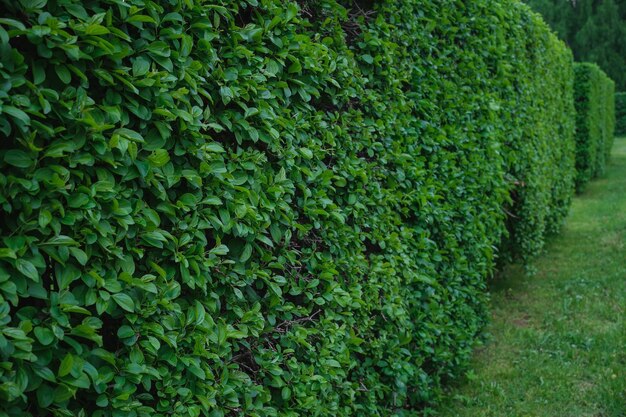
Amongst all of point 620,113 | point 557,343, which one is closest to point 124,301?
point 557,343

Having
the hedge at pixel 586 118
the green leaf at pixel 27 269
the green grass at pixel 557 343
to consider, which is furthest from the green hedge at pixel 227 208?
the hedge at pixel 586 118

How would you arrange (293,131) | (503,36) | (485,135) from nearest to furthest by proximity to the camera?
(293,131)
(485,135)
(503,36)

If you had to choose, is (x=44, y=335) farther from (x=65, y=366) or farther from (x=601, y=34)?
(x=601, y=34)

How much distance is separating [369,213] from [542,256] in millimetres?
5921

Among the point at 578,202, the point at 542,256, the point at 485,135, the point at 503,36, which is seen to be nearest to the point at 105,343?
the point at 485,135

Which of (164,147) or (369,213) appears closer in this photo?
(164,147)

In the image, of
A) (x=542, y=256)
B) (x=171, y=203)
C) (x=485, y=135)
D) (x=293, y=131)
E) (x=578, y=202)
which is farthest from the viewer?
(x=578, y=202)

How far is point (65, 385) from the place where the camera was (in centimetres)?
147

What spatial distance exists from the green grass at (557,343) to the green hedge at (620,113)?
24850mm

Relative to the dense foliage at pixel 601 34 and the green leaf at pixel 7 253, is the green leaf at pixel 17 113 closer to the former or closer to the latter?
the green leaf at pixel 7 253

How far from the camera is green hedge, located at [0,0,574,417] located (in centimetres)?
147

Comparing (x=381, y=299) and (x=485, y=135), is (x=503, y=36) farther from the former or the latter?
(x=381, y=299)

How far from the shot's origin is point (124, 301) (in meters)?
1.63

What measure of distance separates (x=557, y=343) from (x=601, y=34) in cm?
3359
